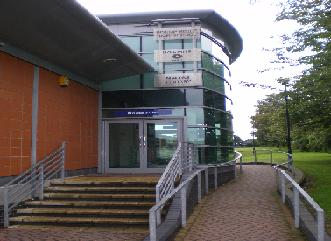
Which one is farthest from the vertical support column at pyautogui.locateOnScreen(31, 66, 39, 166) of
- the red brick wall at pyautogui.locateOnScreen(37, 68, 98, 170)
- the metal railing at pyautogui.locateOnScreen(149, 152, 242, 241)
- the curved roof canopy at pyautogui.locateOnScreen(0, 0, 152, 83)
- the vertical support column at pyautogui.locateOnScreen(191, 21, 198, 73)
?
the vertical support column at pyautogui.locateOnScreen(191, 21, 198, 73)

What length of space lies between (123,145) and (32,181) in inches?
199

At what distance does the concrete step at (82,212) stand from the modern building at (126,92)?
110 cm

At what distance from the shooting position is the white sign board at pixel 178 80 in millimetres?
14516

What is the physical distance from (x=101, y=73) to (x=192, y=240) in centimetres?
734

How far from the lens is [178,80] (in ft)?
47.8

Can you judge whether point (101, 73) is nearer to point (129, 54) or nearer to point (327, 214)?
point (129, 54)

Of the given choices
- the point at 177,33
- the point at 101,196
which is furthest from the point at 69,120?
the point at 177,33

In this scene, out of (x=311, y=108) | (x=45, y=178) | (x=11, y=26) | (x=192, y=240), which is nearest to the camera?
(x=192, y=240)

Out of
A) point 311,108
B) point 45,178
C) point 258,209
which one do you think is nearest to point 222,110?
point 311,108

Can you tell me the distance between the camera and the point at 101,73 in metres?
13.4

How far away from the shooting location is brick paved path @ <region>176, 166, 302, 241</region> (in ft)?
24.6

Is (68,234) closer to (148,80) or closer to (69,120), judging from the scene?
(69,120)

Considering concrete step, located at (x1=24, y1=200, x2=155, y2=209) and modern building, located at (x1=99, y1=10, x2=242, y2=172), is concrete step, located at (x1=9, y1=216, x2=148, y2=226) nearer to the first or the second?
concrete step, located at (x1=24, y1=200, x2=155, y2=209)

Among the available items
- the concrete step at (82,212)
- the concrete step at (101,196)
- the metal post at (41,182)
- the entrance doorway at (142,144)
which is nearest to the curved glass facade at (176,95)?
the entrance doorway at (142,144)
